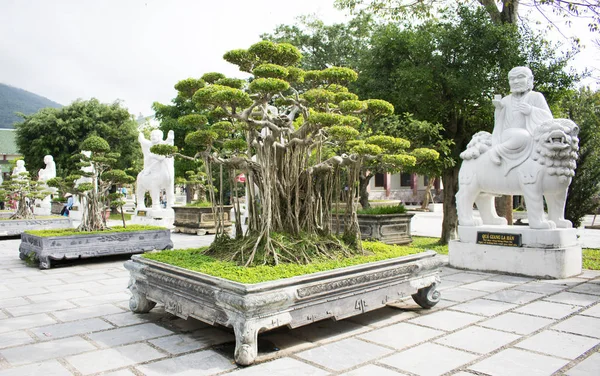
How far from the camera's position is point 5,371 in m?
3.06

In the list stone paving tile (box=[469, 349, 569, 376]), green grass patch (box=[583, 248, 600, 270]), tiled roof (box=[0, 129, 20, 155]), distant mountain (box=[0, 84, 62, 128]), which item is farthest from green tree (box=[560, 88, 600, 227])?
distant mountain (box=[0, 84, 62, 128])

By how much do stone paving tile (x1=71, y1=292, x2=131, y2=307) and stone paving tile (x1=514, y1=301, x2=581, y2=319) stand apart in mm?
4050

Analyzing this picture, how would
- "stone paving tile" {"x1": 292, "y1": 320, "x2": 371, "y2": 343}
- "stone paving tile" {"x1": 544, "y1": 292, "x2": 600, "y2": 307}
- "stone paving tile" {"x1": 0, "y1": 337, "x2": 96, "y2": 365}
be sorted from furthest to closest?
"stone paving tile" {"x1": 544, "y1": 292, "x2": 600, "y2": 307} → "stone paving tile" {"x1": 292, "y1": 320, "x2": 371, "y2": 343} → "stone paving tile" {"x1": 0, "y1": 337, "x2": 96, "y2": 365}

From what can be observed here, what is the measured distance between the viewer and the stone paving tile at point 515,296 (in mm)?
4855

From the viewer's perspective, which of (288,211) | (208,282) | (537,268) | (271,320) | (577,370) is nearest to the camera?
(577,370)

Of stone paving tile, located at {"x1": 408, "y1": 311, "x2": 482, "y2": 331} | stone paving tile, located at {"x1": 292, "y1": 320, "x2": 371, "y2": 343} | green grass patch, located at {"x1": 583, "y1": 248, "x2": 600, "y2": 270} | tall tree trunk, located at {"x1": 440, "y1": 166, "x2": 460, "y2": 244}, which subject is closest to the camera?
stone paving tile, located at {"x1": 292, "y1": 320, "x2": 371, "y2": 343}

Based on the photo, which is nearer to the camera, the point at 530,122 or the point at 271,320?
the point at 271,320

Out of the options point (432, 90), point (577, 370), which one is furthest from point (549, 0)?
point (577, 370)

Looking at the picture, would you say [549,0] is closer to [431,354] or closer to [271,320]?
[431,354]

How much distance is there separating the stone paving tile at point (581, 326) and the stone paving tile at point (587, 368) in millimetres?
570

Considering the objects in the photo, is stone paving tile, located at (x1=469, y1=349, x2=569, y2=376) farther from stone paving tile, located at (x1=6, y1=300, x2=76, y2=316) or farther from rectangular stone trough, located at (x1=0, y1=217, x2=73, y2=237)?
rectangular stone trough, located at (x1=0, y1=217, x2=73, y2=237)

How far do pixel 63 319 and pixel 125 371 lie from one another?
1.62 m

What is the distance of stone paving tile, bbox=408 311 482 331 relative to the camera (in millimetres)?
3996

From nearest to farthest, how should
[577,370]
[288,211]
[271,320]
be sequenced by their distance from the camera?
1. [577,370]
2. [271,320]
3. [288,211]
